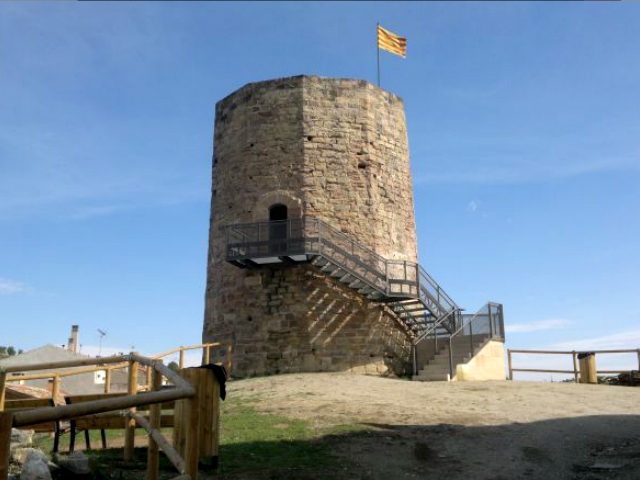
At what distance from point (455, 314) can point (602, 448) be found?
29.3ft

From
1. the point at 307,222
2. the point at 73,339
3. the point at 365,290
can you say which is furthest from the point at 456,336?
the point at 73,339

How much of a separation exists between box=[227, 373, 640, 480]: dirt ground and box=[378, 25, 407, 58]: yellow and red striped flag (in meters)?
11.3

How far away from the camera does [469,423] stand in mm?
9273

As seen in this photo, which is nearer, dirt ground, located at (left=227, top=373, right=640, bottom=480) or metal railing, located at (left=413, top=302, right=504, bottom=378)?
dirt ground, located at (left=227, top=373, right=640, bottom=480)

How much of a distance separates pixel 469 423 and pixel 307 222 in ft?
25.6

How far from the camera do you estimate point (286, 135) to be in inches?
682

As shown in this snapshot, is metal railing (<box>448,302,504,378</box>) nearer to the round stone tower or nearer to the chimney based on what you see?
the round stone tower

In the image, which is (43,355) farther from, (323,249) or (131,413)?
(131,413)

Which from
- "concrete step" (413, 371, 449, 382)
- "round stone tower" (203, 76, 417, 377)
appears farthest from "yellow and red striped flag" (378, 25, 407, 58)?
"concrete step" (413, 371, 449, 382)

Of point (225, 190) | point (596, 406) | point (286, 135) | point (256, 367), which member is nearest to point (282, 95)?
point (286, 135)

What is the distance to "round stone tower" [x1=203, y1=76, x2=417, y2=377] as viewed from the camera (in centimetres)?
1588

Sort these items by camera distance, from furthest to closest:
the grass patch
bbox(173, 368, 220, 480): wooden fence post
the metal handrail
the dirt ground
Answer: the metal handrail
the dirt ground
the grass patch
bbox(173, 368, 220, 480): wooden fence post

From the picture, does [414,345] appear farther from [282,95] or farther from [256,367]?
[282,95]

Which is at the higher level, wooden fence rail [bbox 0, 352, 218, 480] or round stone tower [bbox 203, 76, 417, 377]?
round stone tower [bbox 203, 76, 417, 377]
